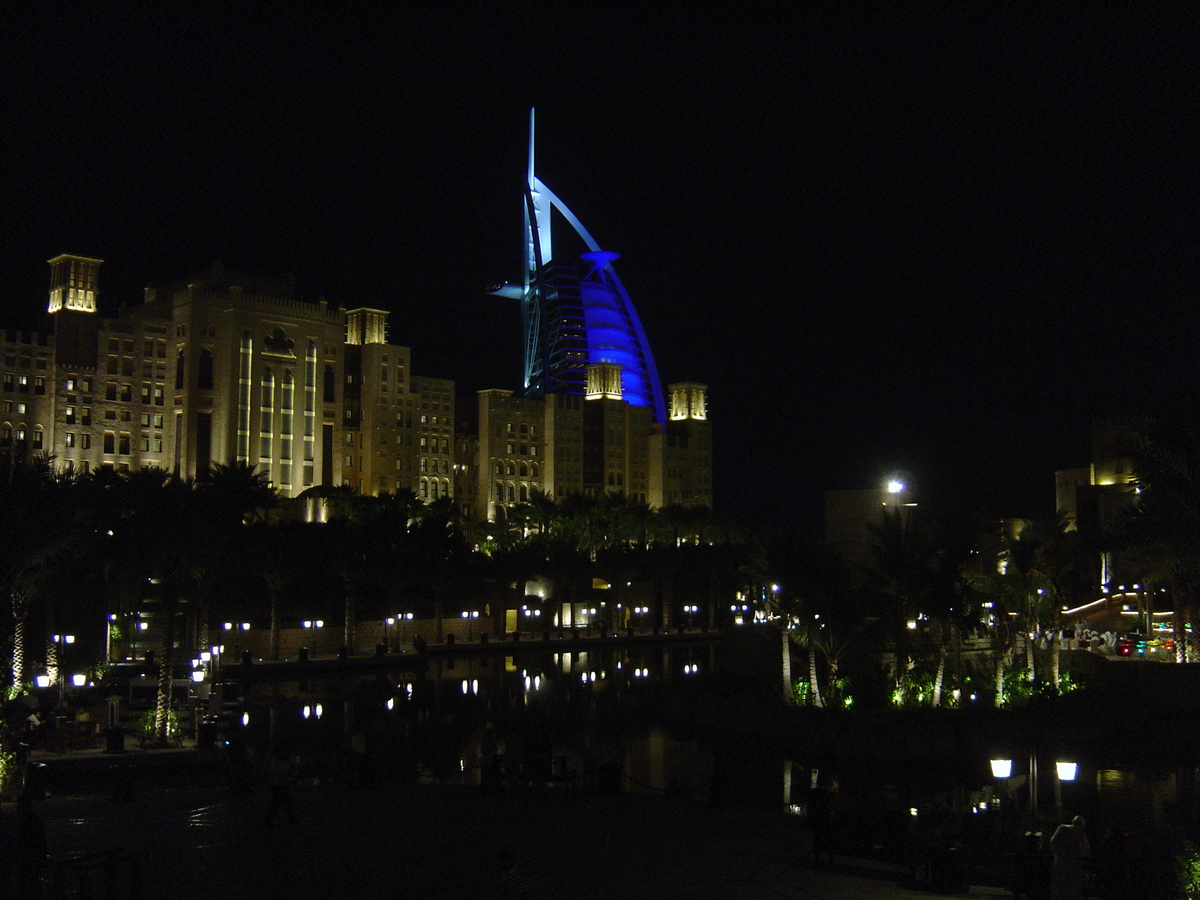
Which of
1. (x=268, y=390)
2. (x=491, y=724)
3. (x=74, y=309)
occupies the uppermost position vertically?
(x=74, y=309)

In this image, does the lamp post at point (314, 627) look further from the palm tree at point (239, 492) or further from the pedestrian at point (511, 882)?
the pedestrian at point (511, 882)

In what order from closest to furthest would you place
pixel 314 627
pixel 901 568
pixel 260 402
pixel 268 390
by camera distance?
pixel 901 568 < pixel 314 627 < pixel 260 402 < pixel 268 390

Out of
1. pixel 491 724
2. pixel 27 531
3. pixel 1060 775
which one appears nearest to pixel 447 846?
pixel 1060 775

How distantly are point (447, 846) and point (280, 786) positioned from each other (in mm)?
3185

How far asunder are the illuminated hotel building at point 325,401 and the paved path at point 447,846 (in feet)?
180

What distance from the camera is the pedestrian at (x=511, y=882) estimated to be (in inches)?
506

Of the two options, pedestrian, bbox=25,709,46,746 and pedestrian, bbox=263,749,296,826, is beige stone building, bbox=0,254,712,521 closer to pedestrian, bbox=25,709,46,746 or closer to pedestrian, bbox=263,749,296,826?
pedestrian, bbox=25,709,46,746

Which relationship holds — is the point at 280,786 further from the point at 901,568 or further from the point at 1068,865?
the point at 901,568

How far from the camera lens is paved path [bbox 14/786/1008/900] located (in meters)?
15.9

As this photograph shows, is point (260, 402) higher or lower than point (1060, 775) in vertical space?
higher

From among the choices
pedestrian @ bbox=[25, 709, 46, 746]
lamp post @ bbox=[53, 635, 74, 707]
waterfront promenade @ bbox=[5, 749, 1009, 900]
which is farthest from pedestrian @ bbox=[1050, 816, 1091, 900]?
lamp post @ bbox=[53, 635, 74, 707]

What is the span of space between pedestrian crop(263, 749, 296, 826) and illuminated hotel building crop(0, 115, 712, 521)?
56684 mm

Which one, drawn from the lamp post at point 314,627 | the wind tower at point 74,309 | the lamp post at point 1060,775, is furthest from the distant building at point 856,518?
the wind tower at point 74,309

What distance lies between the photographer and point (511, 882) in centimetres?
1288
